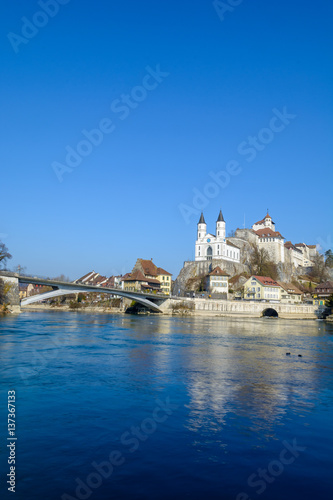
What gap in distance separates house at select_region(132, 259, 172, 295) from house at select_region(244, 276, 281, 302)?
82.4 feet

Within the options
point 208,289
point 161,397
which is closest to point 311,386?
point 161,397

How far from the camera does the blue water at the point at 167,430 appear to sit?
346 inches

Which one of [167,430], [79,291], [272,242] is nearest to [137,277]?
[79,291]

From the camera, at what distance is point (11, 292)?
63906 millimetres

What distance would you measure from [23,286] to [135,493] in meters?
200

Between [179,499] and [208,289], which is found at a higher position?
[208,289]

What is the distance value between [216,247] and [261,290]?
2393cm

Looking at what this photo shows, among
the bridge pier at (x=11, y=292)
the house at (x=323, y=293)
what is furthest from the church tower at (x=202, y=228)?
the bridge pier at (x=11, y=292)

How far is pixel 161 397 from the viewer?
52.9 feet

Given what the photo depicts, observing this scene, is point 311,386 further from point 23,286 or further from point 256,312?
point 23,286

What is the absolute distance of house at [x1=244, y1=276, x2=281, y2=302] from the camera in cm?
10700

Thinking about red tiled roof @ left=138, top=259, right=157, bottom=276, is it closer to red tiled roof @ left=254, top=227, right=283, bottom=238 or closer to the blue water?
red tiled roof @ left=254, top=227, right=283, bottom=238

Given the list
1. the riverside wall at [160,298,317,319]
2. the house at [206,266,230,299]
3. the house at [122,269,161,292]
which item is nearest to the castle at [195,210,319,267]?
the house at [206,266,230,299]

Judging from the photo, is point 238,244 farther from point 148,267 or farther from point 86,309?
point 86,309
